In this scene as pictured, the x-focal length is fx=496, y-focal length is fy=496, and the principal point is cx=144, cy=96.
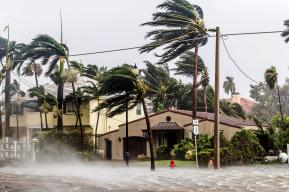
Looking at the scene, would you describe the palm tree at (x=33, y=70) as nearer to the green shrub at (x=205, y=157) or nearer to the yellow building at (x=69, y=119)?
the yellow building at (x=69, y=119)

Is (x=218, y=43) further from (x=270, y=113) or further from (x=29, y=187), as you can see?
(x=270, y=113)

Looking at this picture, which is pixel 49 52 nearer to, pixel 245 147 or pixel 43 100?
pixel 43 100

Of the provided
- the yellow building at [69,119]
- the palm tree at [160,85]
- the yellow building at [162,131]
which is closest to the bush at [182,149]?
the yellow building at [162,131]

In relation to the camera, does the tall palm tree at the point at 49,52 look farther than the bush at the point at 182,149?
Yes

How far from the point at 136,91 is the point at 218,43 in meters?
5.52

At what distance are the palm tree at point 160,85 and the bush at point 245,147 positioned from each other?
2310cm

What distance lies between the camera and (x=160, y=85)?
60875 mm

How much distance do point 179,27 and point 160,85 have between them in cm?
2135

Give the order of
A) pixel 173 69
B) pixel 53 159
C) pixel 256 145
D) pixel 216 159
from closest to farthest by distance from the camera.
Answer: pixel 216 159 → pixel 256 145 → pixel 53 159 → pixel 173 69

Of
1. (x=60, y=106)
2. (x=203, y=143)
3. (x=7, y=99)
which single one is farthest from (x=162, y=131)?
(x=7, y=99)

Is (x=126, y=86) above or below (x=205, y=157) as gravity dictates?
above

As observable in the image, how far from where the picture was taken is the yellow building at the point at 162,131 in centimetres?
4334

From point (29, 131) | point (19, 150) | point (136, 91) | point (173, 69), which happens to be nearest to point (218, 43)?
point (136, 91)

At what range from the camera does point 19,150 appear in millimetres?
38969
